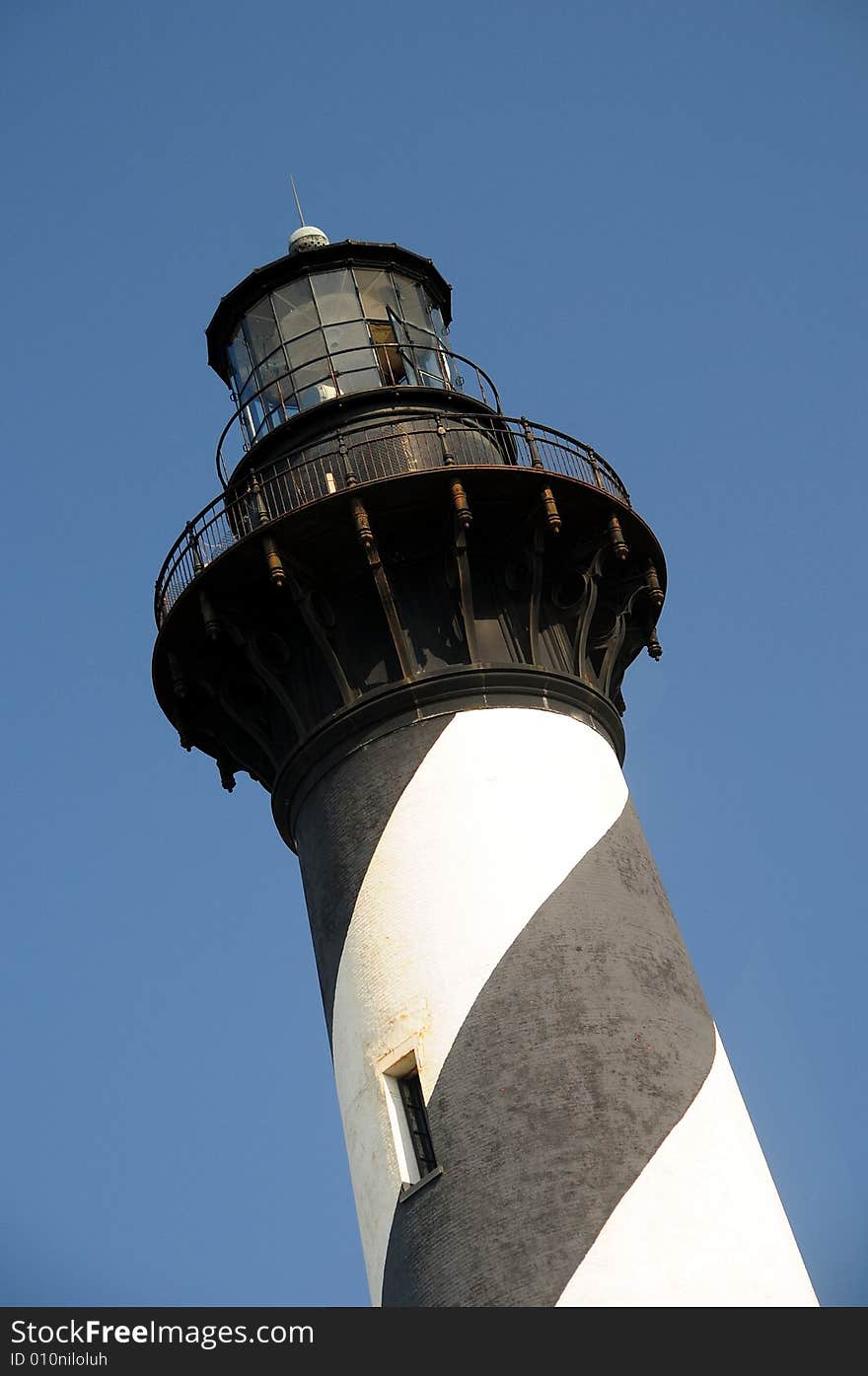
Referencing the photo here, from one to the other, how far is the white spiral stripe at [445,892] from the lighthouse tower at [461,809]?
1.2 inches

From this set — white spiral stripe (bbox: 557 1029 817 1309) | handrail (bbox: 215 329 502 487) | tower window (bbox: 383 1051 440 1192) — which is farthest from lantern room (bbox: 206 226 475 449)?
white spiral stripe (bbox: 557 1029 817 1309)

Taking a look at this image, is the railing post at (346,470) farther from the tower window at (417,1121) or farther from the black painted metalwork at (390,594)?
the tower window at (417,1121)

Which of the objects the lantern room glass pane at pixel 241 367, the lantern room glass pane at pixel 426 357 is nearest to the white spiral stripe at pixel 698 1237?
the lantern room glass pane at pixel 426 357

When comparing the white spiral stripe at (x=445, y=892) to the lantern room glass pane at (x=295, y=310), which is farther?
the lantern room glass pane at (x=295, y=310)

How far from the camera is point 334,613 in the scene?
61.6ft

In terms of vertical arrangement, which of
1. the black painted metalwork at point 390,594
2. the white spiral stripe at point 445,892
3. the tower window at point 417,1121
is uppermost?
the black painted metalwork at point 390,594

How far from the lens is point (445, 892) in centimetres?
1694

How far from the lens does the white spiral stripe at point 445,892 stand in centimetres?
1631

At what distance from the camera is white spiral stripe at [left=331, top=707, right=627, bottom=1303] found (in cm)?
1631

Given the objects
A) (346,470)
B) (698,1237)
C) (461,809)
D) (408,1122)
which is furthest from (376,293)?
(698,1237)

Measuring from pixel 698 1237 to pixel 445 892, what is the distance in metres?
4.02

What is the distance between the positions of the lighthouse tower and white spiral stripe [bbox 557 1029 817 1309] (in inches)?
1.0

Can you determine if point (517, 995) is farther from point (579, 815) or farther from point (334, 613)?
point (334, 613)
